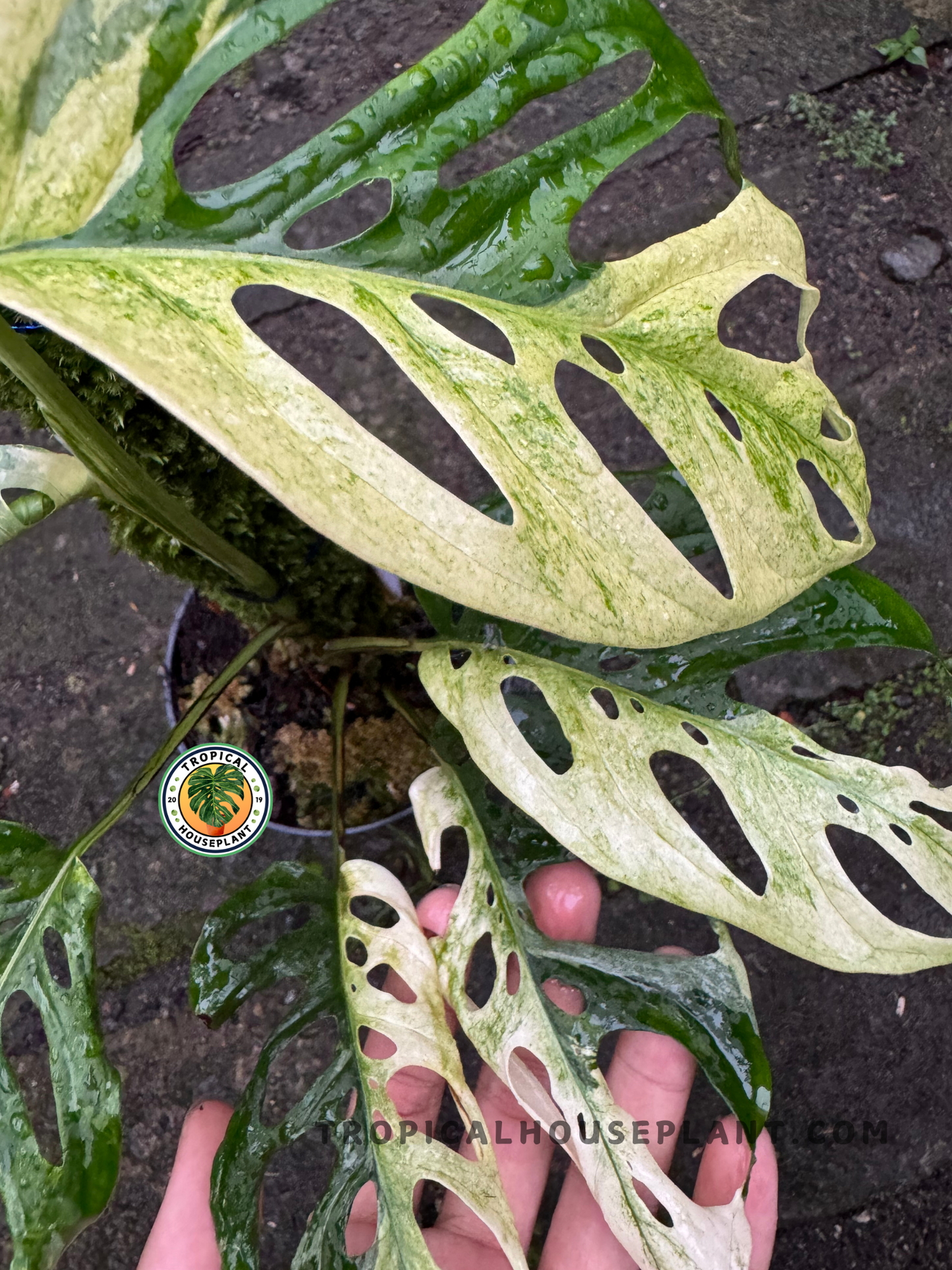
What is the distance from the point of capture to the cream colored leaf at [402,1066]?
2.39 feet

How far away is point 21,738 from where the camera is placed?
53.1 inches

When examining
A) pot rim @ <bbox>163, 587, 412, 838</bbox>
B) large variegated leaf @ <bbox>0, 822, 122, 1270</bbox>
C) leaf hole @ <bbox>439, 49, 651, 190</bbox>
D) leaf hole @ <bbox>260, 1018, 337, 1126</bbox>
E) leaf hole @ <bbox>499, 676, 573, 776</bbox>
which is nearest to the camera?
large variegated leaf @ <bbox>0, 822, 122, 1270</bbox>

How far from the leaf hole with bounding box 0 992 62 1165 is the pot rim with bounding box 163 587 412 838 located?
469mm

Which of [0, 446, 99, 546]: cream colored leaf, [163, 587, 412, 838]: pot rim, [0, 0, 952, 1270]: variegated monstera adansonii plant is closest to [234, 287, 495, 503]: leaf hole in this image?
[163, 587, 412, 838]: pot rim

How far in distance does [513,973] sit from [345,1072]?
0.21 metres

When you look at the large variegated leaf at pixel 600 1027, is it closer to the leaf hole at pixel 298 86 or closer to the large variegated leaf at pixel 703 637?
the large variegated leaf at pixel 703 637

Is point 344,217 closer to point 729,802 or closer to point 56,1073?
point 729,802

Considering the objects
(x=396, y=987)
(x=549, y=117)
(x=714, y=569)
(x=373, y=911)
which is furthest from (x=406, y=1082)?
(x=549, y=117)

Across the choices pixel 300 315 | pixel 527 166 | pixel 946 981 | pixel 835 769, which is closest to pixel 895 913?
pixel 946 981

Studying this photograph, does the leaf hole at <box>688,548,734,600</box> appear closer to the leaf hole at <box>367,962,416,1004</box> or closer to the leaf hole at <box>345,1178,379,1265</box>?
the leaf hole at <box>367,962,416,1004</box>

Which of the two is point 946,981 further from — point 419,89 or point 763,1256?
point 419,89

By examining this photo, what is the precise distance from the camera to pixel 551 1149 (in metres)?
1.02

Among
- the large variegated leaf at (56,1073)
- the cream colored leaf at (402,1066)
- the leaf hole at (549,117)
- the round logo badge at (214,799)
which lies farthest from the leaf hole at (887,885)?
the leaf hole at (549,117)

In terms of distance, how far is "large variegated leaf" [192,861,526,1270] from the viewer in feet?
2.40
